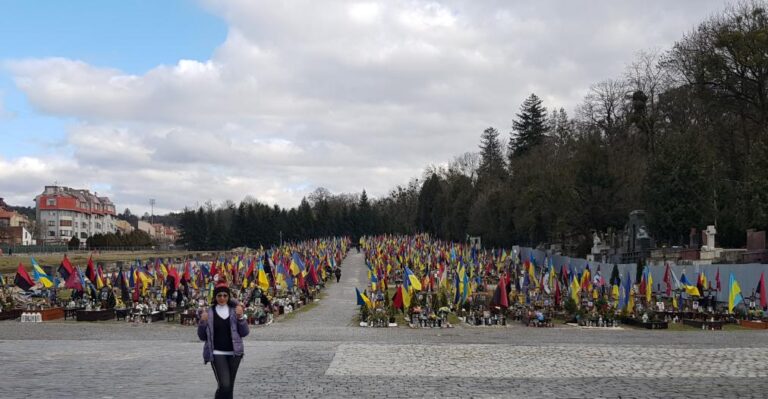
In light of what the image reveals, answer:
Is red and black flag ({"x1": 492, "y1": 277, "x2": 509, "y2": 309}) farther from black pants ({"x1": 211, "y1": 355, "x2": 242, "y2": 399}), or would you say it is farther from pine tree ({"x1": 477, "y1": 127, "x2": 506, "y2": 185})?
pine tree ({"x1": 477, "y1": 127, "x2": 506, "y2": 185})

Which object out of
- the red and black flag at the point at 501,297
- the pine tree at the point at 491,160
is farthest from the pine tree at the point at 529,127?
the red and black flag at the point at 501,297

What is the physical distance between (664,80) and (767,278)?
3472 cm

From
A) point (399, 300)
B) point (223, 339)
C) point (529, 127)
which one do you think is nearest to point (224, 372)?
point (223, 339)

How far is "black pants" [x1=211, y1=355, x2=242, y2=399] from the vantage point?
8.51 m

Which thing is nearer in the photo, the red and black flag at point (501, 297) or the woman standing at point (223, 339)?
the woman standing at point (223, 339)

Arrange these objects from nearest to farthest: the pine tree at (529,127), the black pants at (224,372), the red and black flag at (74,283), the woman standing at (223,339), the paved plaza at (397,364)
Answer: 1. the black pants at (224,372)
2. the woman standing at (223,339)
3. the paved plaza at (397,364)
4. the red and black flag at (74,283)
5. the pine tree at (529,127)

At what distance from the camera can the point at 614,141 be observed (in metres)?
69.8

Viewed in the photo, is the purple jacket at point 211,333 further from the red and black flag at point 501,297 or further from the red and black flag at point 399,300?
the red and black flag at point 501,297

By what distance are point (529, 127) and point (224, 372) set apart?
96695mm

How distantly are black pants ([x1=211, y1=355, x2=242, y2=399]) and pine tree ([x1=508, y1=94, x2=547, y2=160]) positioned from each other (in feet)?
306

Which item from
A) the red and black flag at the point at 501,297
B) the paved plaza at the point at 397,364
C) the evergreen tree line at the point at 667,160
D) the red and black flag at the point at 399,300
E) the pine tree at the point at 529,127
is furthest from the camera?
the pine tree at the point at 529,127

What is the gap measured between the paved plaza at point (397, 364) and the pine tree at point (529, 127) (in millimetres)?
75658

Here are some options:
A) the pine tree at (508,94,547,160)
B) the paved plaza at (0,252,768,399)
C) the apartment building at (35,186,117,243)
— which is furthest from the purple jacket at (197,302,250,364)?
the apartment building at (35,186,117,243)

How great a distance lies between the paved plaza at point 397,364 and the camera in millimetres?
12648
